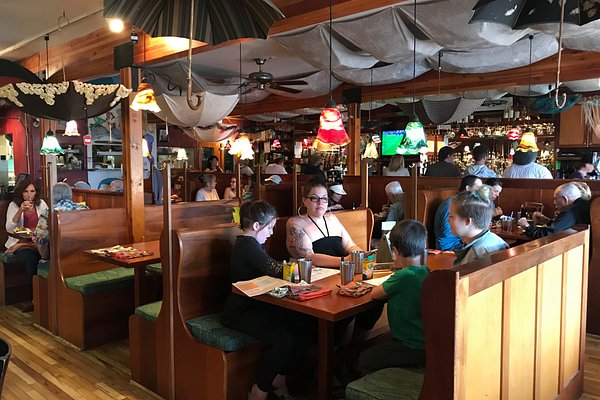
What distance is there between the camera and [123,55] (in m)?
5.52

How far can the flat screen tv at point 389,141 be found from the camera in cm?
1242

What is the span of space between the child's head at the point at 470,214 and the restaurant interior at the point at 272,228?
278 mm

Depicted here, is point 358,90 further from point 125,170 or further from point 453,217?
point 453,217

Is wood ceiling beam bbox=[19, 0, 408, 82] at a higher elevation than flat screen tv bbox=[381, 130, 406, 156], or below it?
higher

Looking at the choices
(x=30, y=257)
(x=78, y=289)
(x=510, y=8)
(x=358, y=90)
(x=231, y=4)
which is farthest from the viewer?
(x=358, y=90)

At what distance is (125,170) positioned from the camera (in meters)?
5.26

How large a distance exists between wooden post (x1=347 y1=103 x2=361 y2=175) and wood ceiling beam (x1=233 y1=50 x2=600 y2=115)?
280 millimetres

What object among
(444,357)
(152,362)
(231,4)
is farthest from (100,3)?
(444,357)

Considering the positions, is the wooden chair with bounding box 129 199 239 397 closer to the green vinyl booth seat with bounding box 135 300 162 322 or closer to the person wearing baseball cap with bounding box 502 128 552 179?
the green vinyl booth seat with bounding box 135 300 162 322

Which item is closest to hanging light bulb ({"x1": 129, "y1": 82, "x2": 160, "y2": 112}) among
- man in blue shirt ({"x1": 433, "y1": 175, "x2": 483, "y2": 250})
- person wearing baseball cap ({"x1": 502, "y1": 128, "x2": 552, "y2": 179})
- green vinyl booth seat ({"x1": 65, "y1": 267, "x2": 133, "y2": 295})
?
green vinyl booth seat ({"x1": 65, "y1": 267, "x2": 133, "y2": 295})

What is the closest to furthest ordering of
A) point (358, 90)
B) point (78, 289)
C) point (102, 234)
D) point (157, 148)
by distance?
1. point (78, 289)
2. point (102, 234)
3. point (358, 90)
4. point (157, 148)

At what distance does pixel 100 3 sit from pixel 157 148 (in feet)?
31.0

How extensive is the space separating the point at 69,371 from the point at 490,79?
665 cm

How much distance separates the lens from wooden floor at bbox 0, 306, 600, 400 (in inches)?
133
